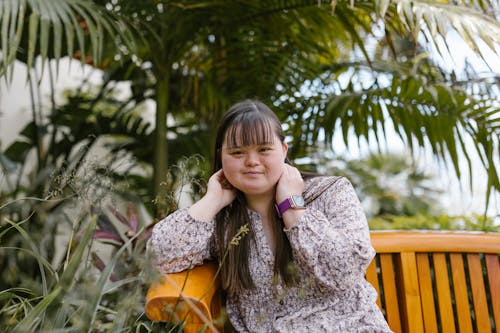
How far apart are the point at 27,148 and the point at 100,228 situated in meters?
1.13

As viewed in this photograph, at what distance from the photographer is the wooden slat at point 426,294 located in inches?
77.2

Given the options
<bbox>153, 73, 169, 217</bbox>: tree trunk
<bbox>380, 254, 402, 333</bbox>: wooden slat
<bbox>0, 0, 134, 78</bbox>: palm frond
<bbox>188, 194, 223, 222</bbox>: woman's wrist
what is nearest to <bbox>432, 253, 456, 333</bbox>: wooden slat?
<bbox>380, 254, 402, 333</bbox>: wooden slat

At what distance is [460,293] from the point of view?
6.56 ft

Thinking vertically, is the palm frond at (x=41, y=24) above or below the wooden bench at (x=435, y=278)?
above

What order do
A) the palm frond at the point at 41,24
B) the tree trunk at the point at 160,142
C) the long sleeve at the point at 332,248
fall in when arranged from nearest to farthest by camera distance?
the long sleeve at the point at 332,248, the palm frond at the point at 41,24, the tree trunk at the point at 160,142

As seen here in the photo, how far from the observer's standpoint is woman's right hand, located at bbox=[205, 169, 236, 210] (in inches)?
66.0

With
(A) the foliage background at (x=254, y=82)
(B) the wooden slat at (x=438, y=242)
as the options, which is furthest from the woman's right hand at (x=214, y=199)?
(B) the wooden slat at (x=438, y=242)

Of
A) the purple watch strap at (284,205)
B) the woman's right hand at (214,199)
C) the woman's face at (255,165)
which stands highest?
the woman's face at (255,165)

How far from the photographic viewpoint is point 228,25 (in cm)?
267

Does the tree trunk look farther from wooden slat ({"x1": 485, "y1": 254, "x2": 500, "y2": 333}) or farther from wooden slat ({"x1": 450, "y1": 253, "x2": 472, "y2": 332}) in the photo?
wooden slat ({"x1": 485, "y1": 254, "x2": 500, "y2": 333})

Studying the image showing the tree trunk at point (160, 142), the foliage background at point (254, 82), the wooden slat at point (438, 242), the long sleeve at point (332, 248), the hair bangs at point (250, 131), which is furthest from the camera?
the tree trunk at point (160, 142)

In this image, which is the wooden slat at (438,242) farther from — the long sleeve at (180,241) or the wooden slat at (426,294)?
the long sleeve at (180,241)

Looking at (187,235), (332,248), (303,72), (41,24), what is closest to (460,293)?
(332,248)

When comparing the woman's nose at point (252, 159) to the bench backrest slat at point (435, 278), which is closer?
the woman's nose at point (252, 159)
